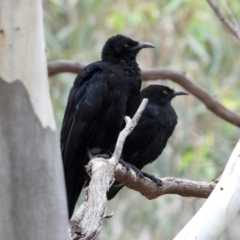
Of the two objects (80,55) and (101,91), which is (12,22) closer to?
(101,91)

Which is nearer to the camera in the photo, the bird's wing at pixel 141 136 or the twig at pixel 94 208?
the twig at pixel 94 208

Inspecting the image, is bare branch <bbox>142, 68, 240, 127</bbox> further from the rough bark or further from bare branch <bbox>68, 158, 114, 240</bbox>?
bare branch <bbox>68, 158, 114, 240</bbox>

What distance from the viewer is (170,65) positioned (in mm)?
9148

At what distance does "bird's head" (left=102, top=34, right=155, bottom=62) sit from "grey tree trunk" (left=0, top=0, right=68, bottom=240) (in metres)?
2.48

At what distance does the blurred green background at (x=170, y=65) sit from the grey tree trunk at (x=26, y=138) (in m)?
6.04

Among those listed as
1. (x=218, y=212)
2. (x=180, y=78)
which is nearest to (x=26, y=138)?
(x=218, y=212)

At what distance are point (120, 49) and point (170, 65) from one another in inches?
170

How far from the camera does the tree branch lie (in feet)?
19.0

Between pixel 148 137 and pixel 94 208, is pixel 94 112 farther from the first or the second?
pixel 94 208

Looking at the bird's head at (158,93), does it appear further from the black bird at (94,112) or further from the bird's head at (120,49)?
the black bird at (94,112)

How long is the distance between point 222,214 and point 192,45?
21.2 ft

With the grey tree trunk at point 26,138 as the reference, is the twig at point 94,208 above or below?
below

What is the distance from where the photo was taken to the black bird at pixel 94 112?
4469mm

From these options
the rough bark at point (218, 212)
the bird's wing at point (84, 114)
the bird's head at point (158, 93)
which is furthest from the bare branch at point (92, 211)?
the bird's head at point (158, 93)
